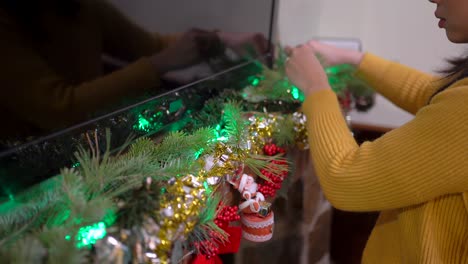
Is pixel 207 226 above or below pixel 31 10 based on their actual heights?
below

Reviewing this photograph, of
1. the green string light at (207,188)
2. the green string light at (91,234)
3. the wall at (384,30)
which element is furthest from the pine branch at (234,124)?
the wall at (384,30)

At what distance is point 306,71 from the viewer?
0.85 metres

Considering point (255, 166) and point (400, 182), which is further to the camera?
point (255, 166)

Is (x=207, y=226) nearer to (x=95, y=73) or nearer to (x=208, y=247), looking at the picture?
(x=208, y=247)

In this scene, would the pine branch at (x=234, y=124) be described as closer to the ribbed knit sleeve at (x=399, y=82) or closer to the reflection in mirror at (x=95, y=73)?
the reflection in mirror at (x=95, y=73)

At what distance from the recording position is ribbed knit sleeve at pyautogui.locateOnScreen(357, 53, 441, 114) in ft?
3.03

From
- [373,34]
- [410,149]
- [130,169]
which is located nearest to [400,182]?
[410,149]

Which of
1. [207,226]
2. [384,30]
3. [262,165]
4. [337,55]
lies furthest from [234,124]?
[384,30]

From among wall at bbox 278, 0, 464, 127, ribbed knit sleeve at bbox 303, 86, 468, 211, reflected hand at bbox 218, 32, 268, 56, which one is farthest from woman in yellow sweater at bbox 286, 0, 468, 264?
wall at bbox 278, 0, 464, 127

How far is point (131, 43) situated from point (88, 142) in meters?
0.18

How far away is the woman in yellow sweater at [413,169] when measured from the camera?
55cm

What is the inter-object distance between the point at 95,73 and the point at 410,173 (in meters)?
0.50

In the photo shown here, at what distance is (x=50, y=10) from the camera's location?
0.50m

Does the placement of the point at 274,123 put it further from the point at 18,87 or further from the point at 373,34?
the point at 373,34
